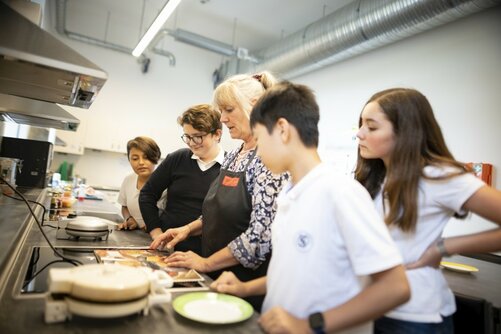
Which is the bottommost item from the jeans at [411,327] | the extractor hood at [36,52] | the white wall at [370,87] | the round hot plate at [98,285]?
the jeans at [411,327]

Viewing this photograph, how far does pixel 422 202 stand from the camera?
3.19 ft

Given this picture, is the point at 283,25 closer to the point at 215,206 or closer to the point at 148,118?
the point at 148,118

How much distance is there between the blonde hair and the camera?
129 cm

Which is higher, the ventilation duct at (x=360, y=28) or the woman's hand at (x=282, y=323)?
the ventilation duct at (x=360, y=28)

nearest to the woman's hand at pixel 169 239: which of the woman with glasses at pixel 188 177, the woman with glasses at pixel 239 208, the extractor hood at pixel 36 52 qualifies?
the woman with glasses at pixel 239 208

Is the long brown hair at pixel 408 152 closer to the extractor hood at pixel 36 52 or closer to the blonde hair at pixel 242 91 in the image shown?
the blonde hair at pixel 242 91

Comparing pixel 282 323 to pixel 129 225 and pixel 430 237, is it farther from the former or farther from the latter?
pixel 129 225

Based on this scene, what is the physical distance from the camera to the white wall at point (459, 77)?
283 centimetres

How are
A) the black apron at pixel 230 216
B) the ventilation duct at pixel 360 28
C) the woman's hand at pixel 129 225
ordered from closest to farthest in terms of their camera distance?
the black apron at pixel 230 216 → the woman's hand at pixel 129 225 → the ventilation duct at pixel 360 28

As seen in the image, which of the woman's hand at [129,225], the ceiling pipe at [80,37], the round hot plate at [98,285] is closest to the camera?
the round hot plate at [98,285]

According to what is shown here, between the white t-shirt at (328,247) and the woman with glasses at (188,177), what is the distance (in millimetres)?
917

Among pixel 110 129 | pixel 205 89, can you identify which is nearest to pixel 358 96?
pixel 205 89

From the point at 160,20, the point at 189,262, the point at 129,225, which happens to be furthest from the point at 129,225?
the point at 160,20

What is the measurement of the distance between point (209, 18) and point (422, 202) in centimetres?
451
